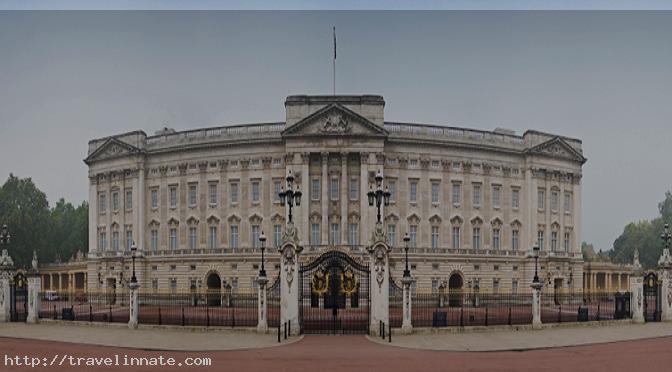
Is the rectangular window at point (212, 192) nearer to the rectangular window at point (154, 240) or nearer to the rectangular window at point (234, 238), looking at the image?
the rectangular window at point (234, 238)

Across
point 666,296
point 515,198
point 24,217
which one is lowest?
point 666,296

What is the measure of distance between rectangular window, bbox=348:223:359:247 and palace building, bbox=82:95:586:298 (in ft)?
0.45

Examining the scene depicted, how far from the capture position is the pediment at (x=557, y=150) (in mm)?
60503

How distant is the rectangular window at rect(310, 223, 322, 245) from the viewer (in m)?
54.4

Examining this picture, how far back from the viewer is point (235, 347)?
23578mm

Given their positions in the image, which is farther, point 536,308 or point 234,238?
→ point 234,238

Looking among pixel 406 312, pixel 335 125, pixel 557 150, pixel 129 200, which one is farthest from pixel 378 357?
pixel 557 150

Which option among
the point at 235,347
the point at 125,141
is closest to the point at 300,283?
the point at 235,347

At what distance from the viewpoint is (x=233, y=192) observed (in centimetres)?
5778

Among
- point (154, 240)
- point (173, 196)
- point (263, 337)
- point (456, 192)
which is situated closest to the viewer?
point (263, 337)

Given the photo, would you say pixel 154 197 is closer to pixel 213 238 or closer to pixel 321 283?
pixel 213 238

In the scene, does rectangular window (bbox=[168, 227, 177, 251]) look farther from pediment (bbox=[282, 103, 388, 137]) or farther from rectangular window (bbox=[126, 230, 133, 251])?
pediment (bbox=[282, 103, 388, 137])

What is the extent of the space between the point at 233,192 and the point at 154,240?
10.8 m

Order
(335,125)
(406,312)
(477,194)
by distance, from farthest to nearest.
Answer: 1. (477,194)
2. (335,125)
3. (406,312)
